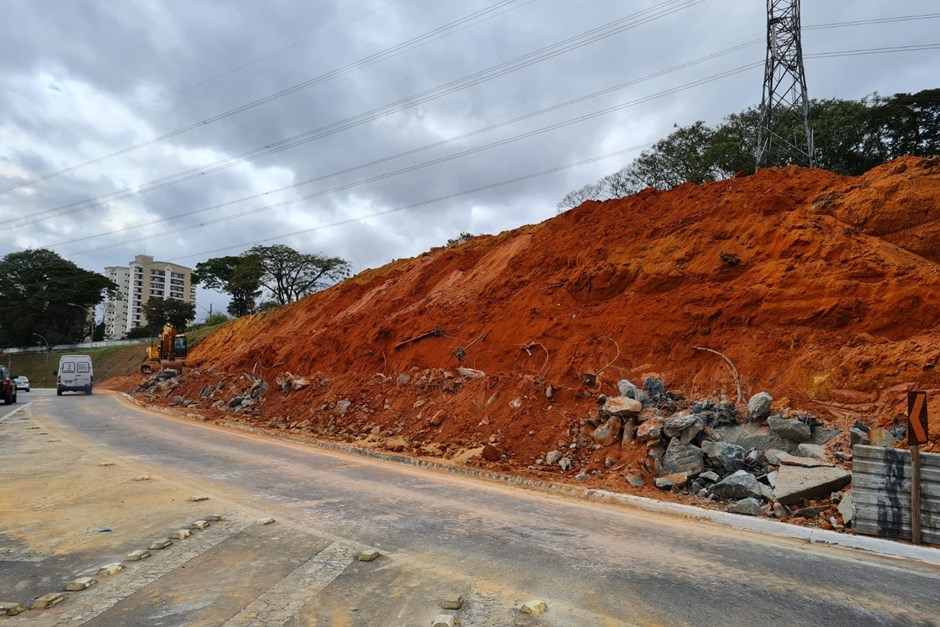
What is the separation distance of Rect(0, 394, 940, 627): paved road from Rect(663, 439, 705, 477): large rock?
1.89 m

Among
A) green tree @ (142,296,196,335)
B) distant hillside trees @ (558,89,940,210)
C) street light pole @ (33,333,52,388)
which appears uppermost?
distant hillside trees @ (558,89,940,210)

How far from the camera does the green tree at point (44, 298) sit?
6606 centimetres

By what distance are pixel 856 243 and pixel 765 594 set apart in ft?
39.5

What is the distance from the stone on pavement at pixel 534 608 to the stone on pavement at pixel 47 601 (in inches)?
131

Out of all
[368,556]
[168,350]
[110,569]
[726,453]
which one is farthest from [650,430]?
[168,350]

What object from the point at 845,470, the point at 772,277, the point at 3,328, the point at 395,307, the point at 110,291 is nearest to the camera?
the point at 845,470

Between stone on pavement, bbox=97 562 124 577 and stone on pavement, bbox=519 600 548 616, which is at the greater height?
stone on pavement, bbox=519 600 548 616

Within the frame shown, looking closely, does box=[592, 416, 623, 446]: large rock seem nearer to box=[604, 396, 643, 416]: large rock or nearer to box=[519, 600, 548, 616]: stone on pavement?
box=[604, 396, 643, 416]: large rock

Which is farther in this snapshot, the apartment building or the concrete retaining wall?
the apartment building

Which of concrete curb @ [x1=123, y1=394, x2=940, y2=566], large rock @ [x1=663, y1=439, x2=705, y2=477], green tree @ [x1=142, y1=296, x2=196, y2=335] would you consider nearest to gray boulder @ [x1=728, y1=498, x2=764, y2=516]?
concrete curb @ [x1=123, y1=394, x2=940, y2=566]

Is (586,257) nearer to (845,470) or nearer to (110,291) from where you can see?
(845,470)

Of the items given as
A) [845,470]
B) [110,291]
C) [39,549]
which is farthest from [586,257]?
[110,291]

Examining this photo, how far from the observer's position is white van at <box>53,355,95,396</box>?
104 feet

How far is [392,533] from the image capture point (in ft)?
19.5
